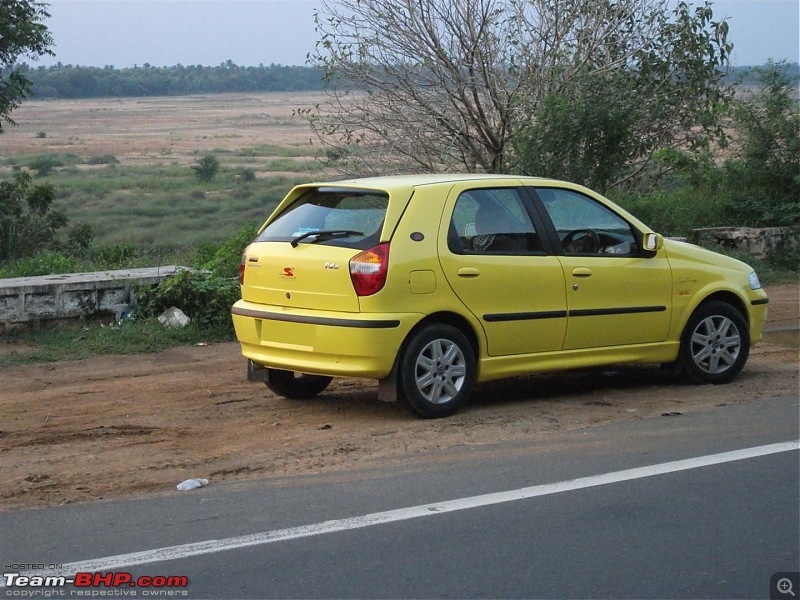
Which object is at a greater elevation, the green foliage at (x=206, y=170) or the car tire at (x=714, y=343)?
the car tire at (x=714, y=343)

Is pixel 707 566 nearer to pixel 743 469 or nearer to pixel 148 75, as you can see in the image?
pixel 743 469

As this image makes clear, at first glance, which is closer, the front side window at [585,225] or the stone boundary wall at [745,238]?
the front side window at [585,225]

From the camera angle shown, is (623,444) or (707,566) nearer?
(707,566)

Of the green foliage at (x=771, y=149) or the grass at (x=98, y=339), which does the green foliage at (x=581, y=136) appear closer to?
the green foliage at (x=771, y=149)

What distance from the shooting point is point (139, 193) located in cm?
4906

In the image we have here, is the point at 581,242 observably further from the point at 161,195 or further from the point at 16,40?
the point at 161,195

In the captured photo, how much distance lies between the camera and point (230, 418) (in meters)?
7.74

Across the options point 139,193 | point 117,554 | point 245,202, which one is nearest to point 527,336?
point 117,554

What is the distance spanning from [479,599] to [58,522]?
227cm

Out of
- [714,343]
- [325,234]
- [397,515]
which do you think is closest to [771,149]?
[714,343]

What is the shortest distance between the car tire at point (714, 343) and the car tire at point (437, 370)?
6.69 ft

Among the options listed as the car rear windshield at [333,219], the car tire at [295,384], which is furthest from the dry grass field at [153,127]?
the car rear windshield at [333,219]

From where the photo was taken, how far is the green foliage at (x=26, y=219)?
1872cm

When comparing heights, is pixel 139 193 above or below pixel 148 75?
below
